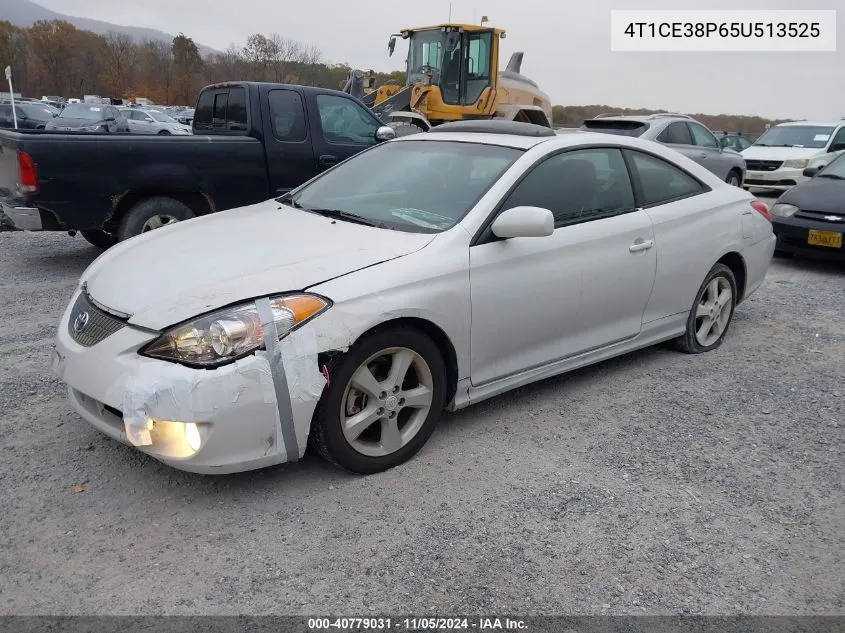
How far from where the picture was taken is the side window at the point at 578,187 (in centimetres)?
383

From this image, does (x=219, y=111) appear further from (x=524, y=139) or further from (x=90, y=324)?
(x=90, y=324)

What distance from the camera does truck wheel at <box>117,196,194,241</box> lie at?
6555 mm

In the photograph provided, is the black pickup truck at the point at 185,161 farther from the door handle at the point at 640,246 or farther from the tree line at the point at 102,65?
the tree line at the point at 102,65

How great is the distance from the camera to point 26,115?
973 inches

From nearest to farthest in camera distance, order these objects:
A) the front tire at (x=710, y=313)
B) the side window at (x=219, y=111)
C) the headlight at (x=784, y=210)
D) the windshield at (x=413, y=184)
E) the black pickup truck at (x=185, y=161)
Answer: the windshield at (x=413, y=184) → the front tire at (x=710, y=313) → the black pickup truck at (x=185, y=161) → the side window at (x=219, y=111) → the headlight at (x=784, y=210)

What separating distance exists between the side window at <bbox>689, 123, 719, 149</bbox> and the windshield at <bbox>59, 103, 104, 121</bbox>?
18120mm

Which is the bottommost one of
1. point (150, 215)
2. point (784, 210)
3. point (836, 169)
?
point (784, 210)

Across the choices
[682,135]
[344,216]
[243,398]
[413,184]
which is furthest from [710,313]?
[682,135]

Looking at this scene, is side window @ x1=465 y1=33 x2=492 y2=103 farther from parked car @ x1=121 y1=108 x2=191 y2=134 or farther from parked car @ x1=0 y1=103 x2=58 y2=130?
parked car @ x1=0 y1=103 x2=58 y2=130

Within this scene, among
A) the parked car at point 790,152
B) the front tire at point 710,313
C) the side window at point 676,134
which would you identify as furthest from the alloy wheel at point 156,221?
the parked car at point 790,152

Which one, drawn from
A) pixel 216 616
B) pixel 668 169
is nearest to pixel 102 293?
pixel 216 616

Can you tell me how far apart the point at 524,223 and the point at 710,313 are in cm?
222

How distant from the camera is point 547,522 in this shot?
2.94m

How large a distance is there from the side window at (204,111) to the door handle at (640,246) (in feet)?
18.2
